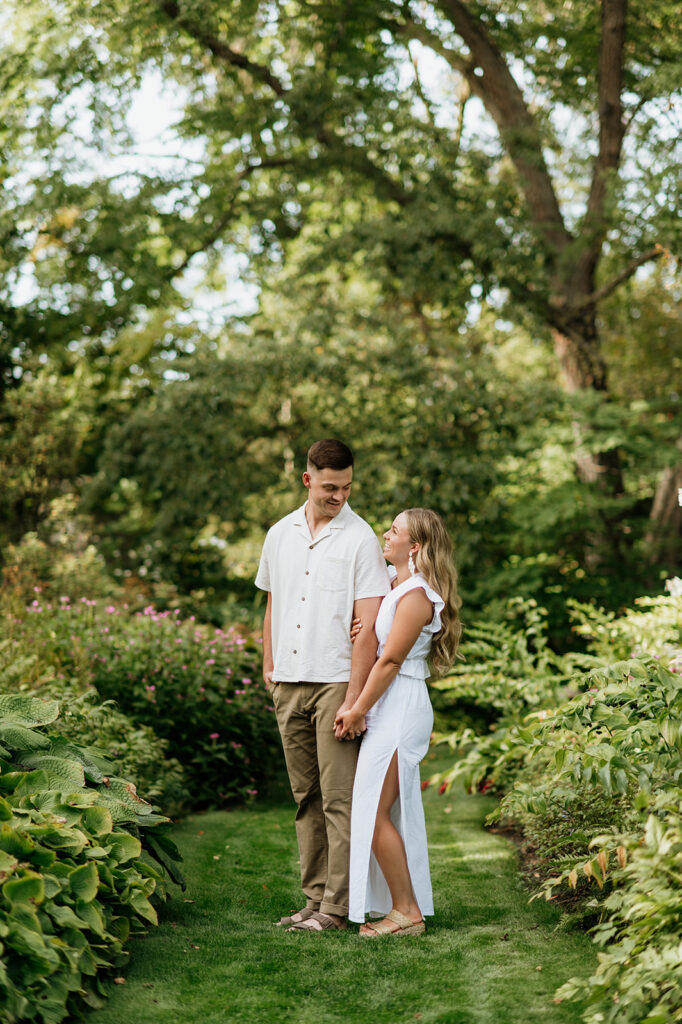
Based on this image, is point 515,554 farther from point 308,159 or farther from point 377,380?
point 308,159

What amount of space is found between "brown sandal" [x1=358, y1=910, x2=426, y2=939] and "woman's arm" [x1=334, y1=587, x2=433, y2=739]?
76 cm

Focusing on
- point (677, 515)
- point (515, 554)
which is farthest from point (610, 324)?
point (515, 554)

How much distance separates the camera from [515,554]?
10742 millimetres

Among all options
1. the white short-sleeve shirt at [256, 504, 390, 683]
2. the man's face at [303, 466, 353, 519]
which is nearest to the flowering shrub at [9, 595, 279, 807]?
the white short-sleeve shirt at [256, 504, 390, 683]

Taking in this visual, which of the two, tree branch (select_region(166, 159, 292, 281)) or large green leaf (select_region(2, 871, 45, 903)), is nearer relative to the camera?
large green leaf (select_region(2, 871, 45, 903))

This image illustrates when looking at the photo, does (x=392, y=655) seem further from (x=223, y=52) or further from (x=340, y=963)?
(x=223, y=52)

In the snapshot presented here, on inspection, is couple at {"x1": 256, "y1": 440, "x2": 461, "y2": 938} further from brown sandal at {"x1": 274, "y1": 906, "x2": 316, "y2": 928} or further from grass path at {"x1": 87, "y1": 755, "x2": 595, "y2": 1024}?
grass path at {"x1": 87, "y1": 755, "x2": 595, "y2": 1024}

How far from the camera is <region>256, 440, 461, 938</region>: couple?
378cm

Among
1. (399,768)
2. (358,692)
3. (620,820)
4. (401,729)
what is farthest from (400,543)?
(620,820)

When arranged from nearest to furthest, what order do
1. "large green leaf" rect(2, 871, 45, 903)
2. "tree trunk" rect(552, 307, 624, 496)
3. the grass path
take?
"large green leaf" rect(2, 871, 45, 903), the grass path, "tree trunk" rect(552, 307, 624, 496)

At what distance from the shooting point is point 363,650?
12.6ft

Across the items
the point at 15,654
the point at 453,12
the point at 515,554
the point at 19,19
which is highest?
the point at 453,12

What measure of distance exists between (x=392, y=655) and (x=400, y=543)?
482mm

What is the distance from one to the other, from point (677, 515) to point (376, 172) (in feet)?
17.5
